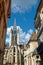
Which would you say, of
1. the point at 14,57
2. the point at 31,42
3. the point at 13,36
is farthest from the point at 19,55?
the point at 13,36

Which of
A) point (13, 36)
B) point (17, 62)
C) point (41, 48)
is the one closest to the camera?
point (41, 48)

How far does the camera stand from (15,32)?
162 meters

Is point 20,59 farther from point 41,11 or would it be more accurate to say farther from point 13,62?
point 41,11

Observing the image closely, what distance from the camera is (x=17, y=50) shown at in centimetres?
8925

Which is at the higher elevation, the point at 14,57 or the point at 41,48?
the point at 41,48

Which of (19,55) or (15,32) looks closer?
(19,55)

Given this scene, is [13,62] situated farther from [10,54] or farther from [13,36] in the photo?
[13,36]

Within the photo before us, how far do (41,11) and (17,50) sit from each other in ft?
199

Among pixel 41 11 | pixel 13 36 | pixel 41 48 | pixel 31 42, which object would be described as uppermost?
pixel 41 11

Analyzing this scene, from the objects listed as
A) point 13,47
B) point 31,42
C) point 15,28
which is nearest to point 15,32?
point 15,28

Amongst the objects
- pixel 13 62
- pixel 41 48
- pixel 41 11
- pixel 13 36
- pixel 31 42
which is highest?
pixel 41 11

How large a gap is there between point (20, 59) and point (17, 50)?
17.8 ft

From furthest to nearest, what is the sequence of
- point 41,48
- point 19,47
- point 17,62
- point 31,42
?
point 19,47, point 17,62, point 31,42, point 41,48

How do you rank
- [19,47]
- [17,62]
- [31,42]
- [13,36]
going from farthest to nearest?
1. [13,36]
2. [19,47]
3. [17,62]
4. [31,42]
